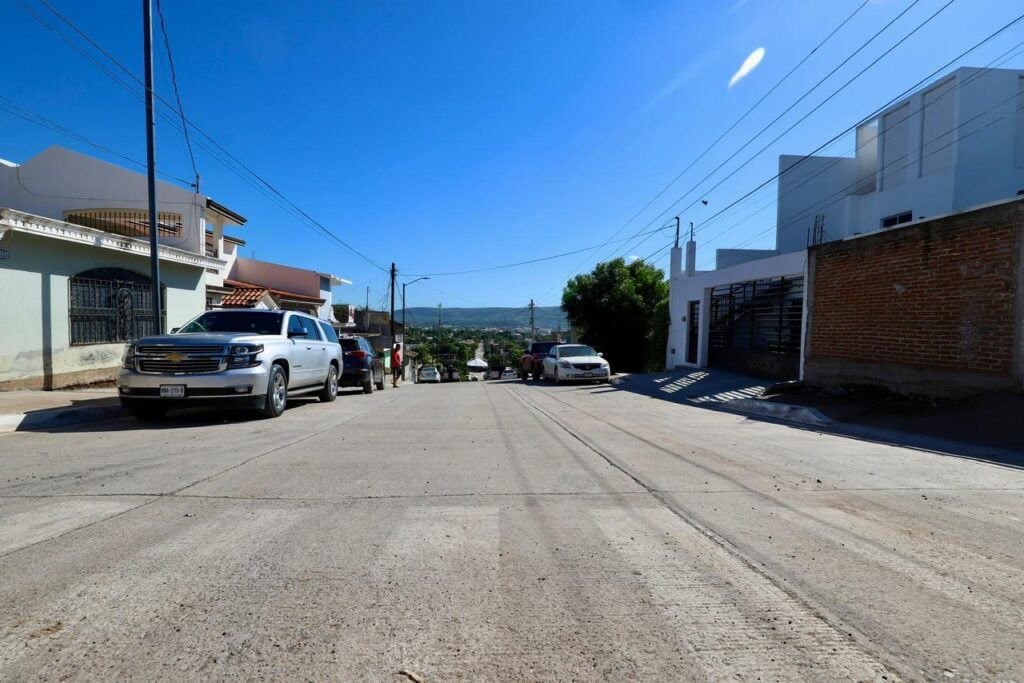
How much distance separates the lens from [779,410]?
1107 centimetres

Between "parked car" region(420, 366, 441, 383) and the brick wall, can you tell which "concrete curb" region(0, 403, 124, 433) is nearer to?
the brick wall

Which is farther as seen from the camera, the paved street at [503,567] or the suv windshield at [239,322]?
the suv windshield at [239,322]

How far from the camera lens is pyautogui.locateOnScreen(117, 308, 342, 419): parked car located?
7.87 meters

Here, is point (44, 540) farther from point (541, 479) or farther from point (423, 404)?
point (423, 404)

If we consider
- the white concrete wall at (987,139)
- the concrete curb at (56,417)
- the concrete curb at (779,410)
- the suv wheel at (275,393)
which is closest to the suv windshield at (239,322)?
the suv wheel at (275,393)

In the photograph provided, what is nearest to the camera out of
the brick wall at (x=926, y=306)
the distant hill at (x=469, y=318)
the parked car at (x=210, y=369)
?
the parked car at (x=210, y=369)

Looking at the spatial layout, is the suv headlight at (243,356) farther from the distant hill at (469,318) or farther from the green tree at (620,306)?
the distant hill at (469,318)

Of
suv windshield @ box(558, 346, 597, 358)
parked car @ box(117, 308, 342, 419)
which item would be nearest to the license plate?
parked car @ box(117, 308, 342, 419)

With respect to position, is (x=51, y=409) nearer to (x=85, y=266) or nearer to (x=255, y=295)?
(x=85, y=266)

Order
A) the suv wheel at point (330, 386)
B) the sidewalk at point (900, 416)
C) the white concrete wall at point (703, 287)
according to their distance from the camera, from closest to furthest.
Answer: the sidewalk at point (900, 416), the suv wheel at point (330, 386), the white concrete wall at point (703, 287)

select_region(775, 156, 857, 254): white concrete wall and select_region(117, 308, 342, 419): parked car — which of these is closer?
select_region(117, 308, 342, 419): parked car

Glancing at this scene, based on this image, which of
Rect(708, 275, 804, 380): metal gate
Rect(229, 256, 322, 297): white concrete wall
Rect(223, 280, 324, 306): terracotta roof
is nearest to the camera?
Rect(708, 275, 804, 380): metal gate

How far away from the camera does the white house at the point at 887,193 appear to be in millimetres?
16703

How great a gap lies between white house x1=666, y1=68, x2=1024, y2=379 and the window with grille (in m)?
16.3
